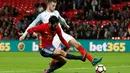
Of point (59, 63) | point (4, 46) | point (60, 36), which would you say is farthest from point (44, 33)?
point (4, 46)

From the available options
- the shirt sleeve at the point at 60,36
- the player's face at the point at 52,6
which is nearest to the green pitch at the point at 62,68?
the shirt sleeve at the point at 60,36

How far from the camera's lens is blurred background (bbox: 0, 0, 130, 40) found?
27.3 metres

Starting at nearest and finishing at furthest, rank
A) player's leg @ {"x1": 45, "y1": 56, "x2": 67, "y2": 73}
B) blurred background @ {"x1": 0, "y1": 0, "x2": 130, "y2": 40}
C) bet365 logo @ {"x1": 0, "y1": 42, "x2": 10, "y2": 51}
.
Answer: player's leg @ {"x1": 45, "y1": 56, "x2": 67, "y2": 73}, bet365 logo @ {"x1": 0, "y1": 42, "x2": 10, "y2": 51}, blurred background @ {"x1": 0, "y1": 0, "x2": 130, "y2": 40}

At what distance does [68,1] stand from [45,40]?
785 inches

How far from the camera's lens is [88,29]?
1092 inches

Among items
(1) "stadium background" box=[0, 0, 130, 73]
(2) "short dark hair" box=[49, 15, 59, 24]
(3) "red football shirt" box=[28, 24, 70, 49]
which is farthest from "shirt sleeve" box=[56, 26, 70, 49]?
(1) "stadium background" box=[0, 0, 130, 73]

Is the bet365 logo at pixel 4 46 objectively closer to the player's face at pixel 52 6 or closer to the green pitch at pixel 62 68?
the green pitch at pixel 62 68

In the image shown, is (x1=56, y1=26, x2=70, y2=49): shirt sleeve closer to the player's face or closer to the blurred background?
the player's face

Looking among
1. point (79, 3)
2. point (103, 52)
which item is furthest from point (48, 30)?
point (79, 3)

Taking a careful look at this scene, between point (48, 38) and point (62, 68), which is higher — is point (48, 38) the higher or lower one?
the higher one

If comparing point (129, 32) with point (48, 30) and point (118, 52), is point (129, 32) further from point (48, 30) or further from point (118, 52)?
point (48, 30)

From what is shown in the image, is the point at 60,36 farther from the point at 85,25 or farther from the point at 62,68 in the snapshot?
the point at 85,25

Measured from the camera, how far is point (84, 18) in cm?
2992

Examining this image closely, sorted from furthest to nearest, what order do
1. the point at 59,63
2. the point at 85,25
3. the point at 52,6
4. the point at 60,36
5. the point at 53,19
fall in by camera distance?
the point at 85,25 < the point at 52,6 < the point at 59,63 < the point at 60,36 < the point at 53,19
